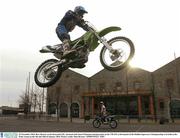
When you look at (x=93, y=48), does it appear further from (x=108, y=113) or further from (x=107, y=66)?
(x=108, y=113)

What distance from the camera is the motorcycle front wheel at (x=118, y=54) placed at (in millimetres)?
4684

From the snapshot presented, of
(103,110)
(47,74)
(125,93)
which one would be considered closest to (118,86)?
(125,93)

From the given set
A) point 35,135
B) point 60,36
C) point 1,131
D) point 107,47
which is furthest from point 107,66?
point 1,131

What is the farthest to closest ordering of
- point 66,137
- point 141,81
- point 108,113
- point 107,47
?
point 108,113 < point 141,81 < point 66,137 < point 107,47

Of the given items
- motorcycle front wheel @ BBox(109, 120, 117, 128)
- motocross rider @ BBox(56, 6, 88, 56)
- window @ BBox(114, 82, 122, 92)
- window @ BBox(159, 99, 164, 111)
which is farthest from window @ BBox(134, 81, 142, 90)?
motocross rider @ BBox(56, 6, 88, 56)

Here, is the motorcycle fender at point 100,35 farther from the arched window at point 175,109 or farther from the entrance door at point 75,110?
the arched window at point 175,109

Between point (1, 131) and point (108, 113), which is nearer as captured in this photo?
point (1, 131)

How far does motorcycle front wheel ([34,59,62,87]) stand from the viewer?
521 cm

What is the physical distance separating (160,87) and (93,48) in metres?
2.84

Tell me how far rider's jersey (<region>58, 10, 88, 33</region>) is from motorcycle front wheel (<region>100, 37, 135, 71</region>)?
2.00ft

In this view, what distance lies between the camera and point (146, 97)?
6.92m

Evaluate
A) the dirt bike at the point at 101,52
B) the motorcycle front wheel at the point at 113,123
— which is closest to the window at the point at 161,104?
the motorcycle front wheel at the point at 113,123

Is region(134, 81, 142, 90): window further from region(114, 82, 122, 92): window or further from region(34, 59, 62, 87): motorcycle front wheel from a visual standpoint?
region(34, 59, 62, 87): motorcycle front wheel

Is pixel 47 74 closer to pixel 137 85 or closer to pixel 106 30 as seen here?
pixel 106 30
